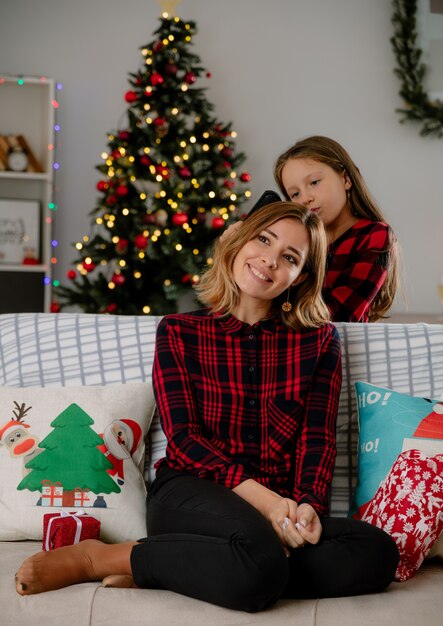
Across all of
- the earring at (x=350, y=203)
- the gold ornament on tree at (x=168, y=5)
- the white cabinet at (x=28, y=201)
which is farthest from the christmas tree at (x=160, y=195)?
the earring at (x=350, y=203)

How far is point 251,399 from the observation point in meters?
1.78

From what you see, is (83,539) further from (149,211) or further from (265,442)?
(149,211)

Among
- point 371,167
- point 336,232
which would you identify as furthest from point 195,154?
point 336,232

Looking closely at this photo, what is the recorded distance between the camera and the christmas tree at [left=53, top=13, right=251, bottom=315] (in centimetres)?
416

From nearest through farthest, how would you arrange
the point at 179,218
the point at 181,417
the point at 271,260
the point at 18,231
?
the point at 181,417
the point at 271,260
the point at 179,218
the point at 18,231

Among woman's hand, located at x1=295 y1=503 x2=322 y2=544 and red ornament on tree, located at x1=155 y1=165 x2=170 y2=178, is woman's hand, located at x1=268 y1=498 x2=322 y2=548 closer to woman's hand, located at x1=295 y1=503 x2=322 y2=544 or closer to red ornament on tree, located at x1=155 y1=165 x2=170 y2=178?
woman's hand, located at x1=295 y1=503 x2=322 y2=544

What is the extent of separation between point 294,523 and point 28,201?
3.42 metres

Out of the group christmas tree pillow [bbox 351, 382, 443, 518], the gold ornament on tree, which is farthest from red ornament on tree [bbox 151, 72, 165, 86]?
christmas tree pillow [bbox 351, 382, 443, 518]

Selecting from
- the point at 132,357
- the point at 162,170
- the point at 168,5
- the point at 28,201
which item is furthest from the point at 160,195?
the point at 132,357

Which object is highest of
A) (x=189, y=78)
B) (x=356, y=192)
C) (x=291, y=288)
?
(x=189, y=78)

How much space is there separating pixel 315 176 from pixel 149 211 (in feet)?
6.46

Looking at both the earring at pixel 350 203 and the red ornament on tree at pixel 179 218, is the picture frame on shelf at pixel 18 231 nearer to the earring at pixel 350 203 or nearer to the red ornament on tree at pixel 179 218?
the red ornament on tree at pixel 179 218

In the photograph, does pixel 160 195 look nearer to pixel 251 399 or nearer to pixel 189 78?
pixel 189 78

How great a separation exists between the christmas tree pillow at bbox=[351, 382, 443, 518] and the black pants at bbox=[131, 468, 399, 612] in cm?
23
